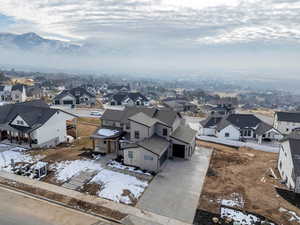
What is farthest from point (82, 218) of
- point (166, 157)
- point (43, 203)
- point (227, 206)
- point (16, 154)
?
point (16, 154)

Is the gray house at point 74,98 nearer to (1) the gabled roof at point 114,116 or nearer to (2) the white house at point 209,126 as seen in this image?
(1) the gabled roof at point 114,116

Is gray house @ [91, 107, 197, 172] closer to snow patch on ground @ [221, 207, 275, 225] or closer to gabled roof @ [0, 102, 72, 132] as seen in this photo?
snow patch on ground @ [221, 207, 275, 225]

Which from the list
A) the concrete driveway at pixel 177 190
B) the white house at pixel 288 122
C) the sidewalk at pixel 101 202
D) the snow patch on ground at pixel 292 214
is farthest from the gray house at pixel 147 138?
the white house at pixel 288 122

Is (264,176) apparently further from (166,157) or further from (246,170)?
(166,157)

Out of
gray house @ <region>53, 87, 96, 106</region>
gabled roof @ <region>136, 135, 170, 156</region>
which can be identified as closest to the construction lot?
gabled roof @ <region>136, 135, 170, 156</region>

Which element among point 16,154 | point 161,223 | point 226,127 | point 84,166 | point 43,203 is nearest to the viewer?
point 161,223

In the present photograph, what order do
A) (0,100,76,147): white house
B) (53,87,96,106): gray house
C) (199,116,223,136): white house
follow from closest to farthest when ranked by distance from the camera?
(0,100,76,147): white house
(199,116,223,136): white house
(53,87,96,106): gray house
